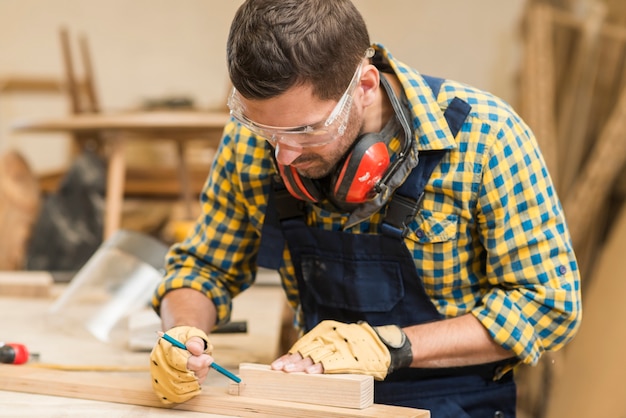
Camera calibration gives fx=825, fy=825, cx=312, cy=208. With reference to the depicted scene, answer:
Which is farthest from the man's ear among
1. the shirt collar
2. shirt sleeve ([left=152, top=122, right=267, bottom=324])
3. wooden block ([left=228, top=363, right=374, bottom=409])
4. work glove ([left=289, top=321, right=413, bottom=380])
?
wooden block ([left=228, top=363, right=374, bottom=409])

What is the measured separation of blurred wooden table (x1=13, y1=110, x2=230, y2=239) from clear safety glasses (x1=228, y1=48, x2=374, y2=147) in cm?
216

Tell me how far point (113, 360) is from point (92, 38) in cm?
444

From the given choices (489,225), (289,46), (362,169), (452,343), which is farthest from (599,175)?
(289,46)

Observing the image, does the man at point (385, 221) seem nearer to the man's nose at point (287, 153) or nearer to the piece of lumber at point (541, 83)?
the man's nose at point (287, 153)

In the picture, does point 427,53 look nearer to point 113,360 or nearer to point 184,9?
point 184,9

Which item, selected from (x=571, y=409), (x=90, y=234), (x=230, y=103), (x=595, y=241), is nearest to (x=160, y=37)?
(x=90, y=234)

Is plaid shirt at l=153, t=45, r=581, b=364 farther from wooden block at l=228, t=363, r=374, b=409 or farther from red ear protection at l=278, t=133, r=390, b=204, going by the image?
wooden block at l=228, t=363, r=374, b=409

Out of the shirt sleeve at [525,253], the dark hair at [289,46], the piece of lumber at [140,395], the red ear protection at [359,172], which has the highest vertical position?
the dark hair at [289,46]

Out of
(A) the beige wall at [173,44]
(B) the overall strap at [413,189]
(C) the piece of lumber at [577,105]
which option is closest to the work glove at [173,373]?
(B) the overall strap at [413,189]

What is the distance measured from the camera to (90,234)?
16.0 feet

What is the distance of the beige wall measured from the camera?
5766 millimetres

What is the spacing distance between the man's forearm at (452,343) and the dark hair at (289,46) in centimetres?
62

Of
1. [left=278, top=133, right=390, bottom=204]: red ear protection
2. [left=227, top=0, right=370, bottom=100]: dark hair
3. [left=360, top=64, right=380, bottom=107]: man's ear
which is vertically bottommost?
[left=278, top=133, right=390, bottom=204]: red ear protection

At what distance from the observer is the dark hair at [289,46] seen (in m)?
1.78
